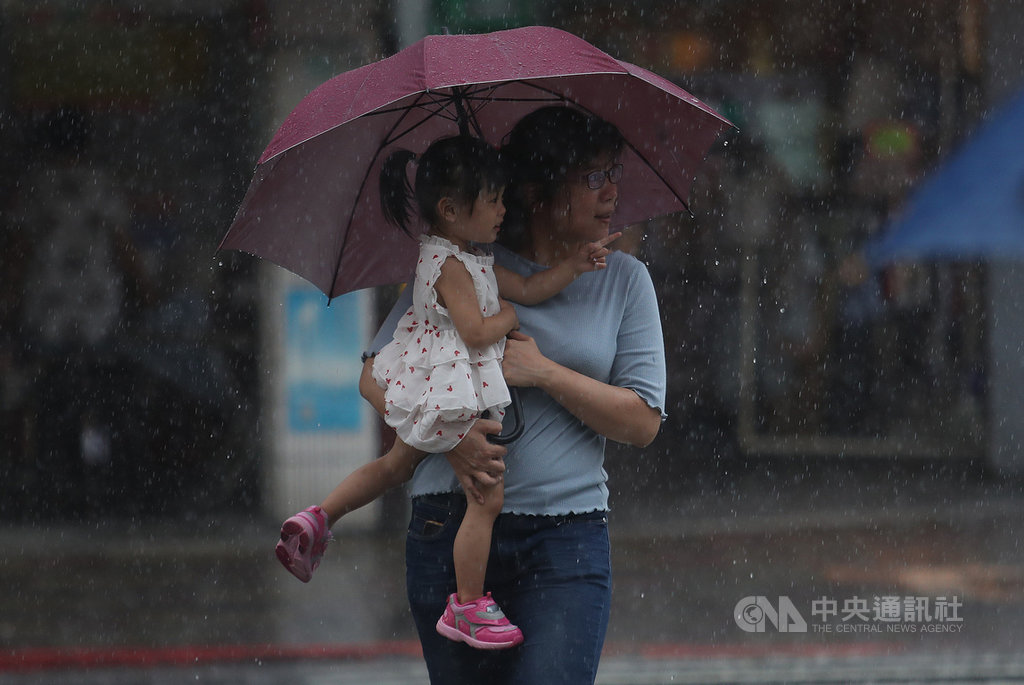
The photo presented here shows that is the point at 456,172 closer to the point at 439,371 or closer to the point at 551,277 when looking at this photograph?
the point at 551,277

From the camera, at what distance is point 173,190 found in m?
9.32

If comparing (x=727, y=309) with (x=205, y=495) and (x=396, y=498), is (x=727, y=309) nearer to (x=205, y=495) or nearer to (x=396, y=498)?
(x=396, y=498)

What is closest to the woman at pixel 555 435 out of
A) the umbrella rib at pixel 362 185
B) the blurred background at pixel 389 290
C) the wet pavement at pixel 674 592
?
the umbrella rib at pixel 362 185

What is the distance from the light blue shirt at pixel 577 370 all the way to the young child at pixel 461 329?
2.7 inches

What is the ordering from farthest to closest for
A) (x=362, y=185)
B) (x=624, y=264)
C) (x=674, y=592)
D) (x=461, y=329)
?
(x=674, y=592) → (x=362, y=185) → (x=624, y=264) → (x=461, y=329)

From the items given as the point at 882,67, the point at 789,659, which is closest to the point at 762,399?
the point at 882,67

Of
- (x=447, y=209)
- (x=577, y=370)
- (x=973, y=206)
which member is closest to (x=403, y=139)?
(x=447, y=209)

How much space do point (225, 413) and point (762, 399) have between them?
409 centimetres

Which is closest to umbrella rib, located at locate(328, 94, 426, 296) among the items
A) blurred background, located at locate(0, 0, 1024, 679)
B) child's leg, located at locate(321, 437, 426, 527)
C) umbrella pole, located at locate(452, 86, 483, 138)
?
umbrella pole, located at locate(452, 86, 483, 138)

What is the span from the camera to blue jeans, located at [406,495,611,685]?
274cm

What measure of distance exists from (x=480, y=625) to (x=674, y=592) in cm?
529

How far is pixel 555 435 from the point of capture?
2852 mm

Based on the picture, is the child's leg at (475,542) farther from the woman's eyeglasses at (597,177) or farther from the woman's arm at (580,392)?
the woman's eyeglasses at (597,177)

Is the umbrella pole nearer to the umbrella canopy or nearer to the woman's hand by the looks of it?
the woman's hand
